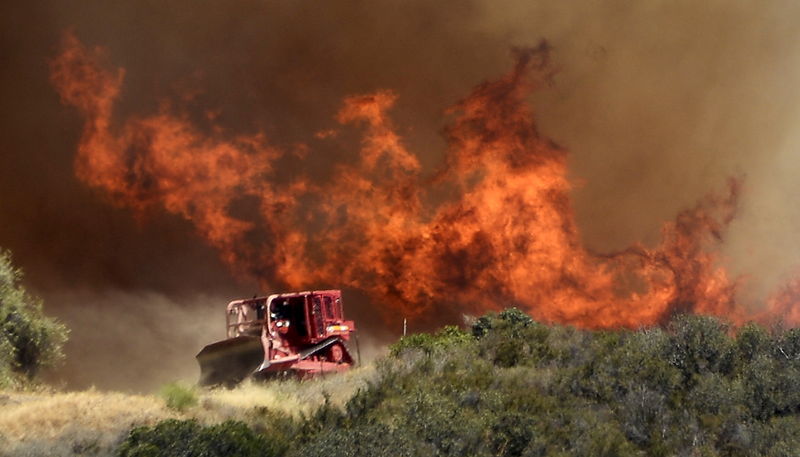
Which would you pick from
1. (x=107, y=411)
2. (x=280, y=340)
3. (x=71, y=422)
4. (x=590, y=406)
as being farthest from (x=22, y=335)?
(x=590, y=406)

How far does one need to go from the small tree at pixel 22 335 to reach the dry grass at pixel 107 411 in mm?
3430

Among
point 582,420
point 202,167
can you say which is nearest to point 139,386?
point 202,167

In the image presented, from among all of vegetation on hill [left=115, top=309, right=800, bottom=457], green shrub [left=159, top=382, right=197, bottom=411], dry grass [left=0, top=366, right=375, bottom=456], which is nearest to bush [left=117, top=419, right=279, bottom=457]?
vegetation on hill [left=115, top=309, right=800, bottom=457]

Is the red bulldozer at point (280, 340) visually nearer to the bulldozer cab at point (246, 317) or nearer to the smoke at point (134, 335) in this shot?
the bulldozer cab at point (246, 317)

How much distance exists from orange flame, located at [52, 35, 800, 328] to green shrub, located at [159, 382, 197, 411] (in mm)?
14602

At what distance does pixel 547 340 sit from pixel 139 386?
16.8 meters

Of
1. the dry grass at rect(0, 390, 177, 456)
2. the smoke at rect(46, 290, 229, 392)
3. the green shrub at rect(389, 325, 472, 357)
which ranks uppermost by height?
the smoke at rect(46, 290, 229, 392)

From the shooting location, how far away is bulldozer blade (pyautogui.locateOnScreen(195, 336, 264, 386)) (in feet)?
77.5

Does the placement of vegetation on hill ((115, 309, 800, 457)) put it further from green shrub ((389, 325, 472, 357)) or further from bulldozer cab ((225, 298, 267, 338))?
green shrub ((389, 325, 472, 357))

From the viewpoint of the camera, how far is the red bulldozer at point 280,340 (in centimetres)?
2372

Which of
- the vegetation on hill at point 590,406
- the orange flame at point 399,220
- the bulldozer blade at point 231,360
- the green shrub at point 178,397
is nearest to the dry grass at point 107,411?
the green shrub at point 178,397

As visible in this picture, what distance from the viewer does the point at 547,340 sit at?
2105cm

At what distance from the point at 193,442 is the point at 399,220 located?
2224cm

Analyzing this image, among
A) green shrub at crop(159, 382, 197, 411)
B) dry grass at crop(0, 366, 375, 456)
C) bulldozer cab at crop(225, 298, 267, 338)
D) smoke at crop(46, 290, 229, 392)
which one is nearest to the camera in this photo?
dry grass at crop(0, 366, 375, 456)
